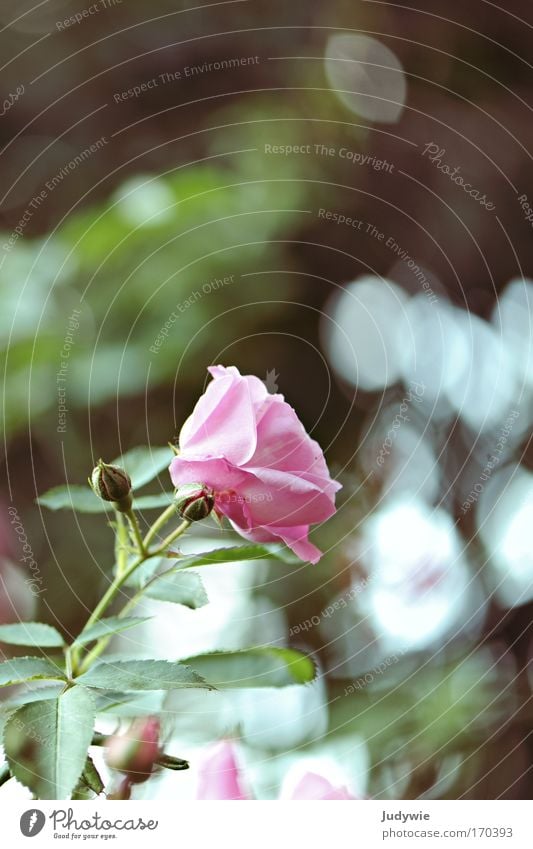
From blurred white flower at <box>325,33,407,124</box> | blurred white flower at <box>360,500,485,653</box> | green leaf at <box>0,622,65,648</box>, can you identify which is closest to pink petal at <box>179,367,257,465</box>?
green leaf at <box>0,622,65,648</box>

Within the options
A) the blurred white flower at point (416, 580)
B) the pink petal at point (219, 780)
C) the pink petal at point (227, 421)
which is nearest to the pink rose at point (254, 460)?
the pink petal at point (227, 421)

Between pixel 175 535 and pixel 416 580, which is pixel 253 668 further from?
pixel 416 580

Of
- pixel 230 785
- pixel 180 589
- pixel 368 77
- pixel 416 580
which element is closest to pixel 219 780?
pixel 230 785

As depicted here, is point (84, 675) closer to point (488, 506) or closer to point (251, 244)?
point (488, 506)

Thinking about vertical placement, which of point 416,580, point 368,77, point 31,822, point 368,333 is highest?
point 368,77

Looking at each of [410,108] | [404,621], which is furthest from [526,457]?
[410,108]

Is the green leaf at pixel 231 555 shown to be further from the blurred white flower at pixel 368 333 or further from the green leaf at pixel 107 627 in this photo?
the blurred white flower at pixel 368 333

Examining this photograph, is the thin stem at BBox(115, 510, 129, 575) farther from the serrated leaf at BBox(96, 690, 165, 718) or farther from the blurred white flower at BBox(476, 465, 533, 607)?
the blurred white flower at BBox(476, 465, 533, 607)
